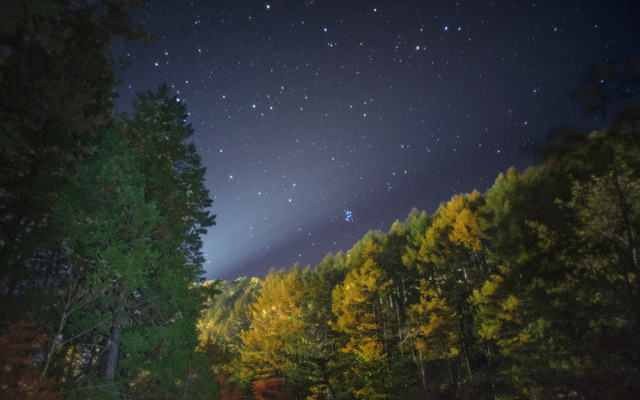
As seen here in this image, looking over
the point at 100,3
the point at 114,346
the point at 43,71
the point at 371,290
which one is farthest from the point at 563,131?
the point at 371,290

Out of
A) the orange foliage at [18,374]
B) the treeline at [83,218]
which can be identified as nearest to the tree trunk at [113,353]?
the treeline at [83,218]

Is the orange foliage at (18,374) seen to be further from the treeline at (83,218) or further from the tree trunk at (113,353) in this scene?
the tree trunk at (113,353)

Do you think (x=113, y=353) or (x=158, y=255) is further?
(x=113, y=353)

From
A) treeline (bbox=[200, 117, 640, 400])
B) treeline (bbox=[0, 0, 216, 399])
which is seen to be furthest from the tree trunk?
treeline (bbox=[200, 117, 640, 400])

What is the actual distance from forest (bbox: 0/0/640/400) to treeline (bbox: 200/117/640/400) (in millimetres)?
86

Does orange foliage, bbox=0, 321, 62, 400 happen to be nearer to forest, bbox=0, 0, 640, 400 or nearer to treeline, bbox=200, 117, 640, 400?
forest, bbox=0, 0, 640, 400

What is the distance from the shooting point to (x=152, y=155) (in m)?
9.68

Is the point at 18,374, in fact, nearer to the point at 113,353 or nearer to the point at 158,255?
the point at 113,353

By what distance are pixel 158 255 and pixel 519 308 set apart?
54.2 feet

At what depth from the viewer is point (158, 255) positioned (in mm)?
7258

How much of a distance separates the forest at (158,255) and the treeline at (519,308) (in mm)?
86

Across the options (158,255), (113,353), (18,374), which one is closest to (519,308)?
(158,255)

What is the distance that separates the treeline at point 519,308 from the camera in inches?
392

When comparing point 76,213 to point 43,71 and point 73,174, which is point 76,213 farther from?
point 43,71
